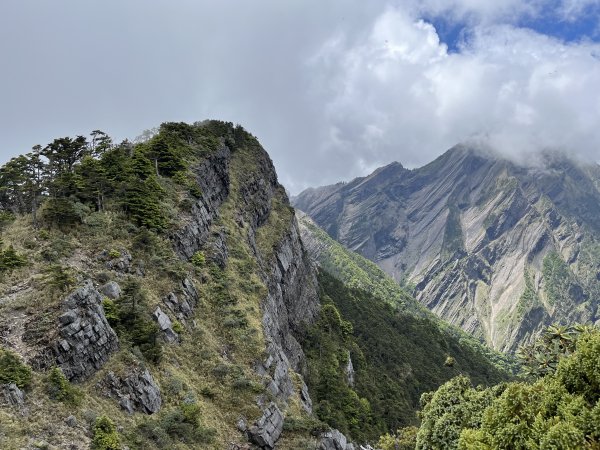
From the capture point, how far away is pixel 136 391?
106 feet

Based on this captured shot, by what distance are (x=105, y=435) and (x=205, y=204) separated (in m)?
43.2

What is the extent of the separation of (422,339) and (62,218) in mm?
124436

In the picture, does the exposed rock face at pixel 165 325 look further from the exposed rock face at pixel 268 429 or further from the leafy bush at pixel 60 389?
the leafy bush at pixel 60 389

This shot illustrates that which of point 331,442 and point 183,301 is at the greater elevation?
point 183,301

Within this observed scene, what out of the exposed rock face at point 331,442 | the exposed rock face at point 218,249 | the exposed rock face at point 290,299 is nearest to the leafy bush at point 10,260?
the exposed rock face at point 218,249

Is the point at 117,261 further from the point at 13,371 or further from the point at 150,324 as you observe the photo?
the point at 13,371

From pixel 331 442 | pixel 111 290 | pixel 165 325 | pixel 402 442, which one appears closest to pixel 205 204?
pixel 165 325

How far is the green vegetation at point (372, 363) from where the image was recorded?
74562 millimetres

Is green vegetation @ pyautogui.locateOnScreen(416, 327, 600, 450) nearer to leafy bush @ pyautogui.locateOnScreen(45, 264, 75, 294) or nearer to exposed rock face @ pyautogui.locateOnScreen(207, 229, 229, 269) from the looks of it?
leafy bush @ pyautogui.locateOnScreen(45, 264, 75, 294)

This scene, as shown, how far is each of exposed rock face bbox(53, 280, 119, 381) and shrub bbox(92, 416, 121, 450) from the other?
468cm

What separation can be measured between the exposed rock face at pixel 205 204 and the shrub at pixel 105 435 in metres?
27.9

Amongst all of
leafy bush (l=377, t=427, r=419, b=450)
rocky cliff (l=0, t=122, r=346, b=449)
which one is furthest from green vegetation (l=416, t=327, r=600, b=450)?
leafy bush (l=377, t=427, r=419, b=450)

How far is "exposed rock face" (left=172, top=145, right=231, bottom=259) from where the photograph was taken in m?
55.5

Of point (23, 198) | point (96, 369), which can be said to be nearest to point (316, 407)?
point (96, 369)
